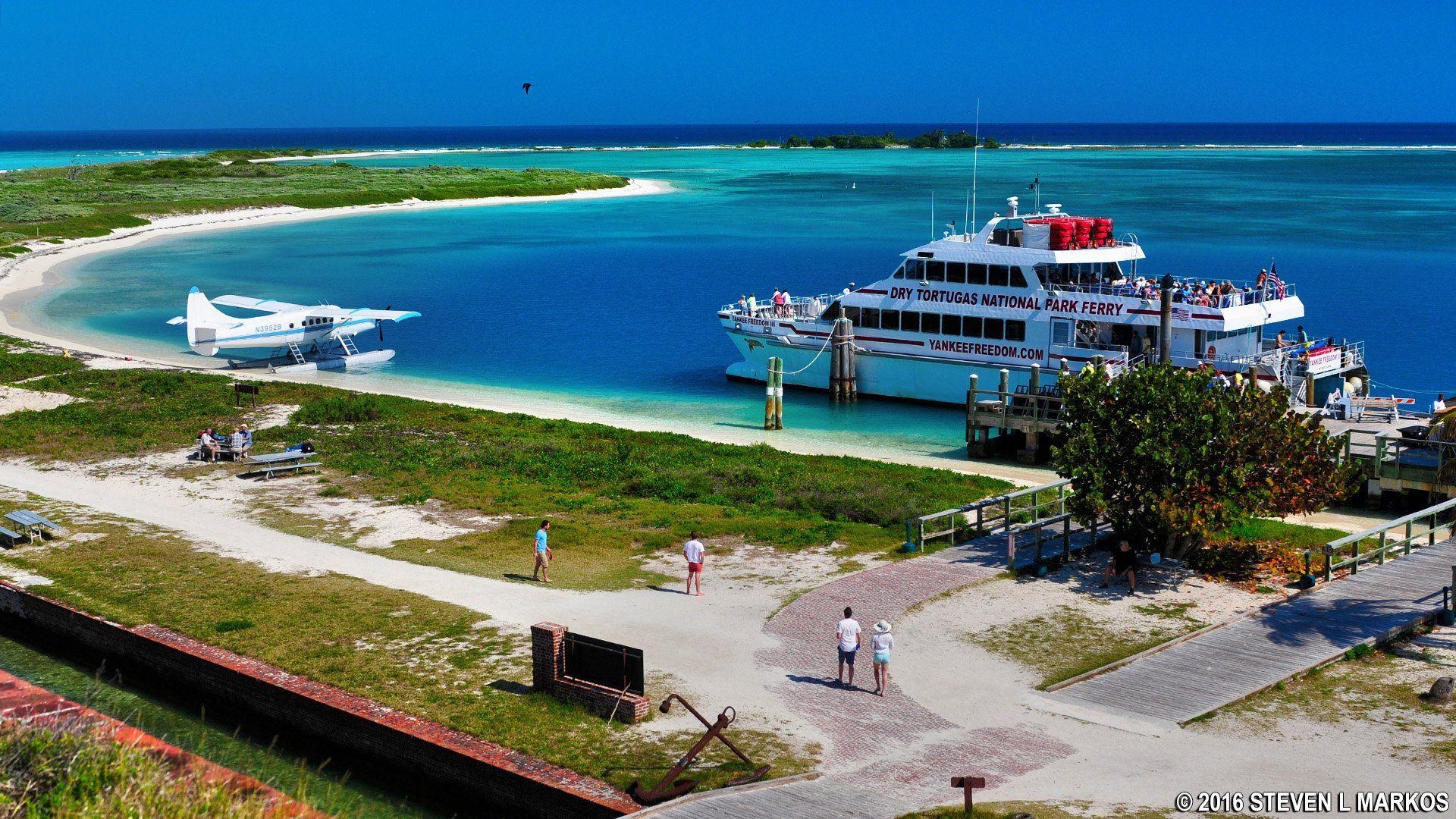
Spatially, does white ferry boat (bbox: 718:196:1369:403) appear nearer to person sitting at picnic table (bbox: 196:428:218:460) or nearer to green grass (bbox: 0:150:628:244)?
person sitting at picnic table (bbox: 196:428:218:460)

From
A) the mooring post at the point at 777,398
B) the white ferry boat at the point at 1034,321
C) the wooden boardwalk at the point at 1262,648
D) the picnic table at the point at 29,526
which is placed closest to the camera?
the wooden boardwalk at the point at 1262,648

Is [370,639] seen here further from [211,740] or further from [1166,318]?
[1166,318]

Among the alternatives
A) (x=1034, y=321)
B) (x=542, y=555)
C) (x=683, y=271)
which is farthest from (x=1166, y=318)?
(x=683, y=271)

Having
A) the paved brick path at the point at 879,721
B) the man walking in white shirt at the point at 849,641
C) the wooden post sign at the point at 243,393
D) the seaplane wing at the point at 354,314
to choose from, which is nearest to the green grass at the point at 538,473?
the wooden post sign at the point at 243,393

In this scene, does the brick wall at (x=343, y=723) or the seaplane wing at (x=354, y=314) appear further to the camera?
the seaplane wing at (x=354, y=314)

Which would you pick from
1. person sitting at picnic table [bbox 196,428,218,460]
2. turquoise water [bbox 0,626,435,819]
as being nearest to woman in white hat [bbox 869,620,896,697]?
turquoise water [bbox 0,626,435,819]

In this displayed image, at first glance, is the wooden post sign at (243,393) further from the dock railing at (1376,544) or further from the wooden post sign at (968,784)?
the wooden post sign at (968,784)

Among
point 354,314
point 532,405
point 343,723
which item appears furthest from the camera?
point 354,314
